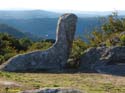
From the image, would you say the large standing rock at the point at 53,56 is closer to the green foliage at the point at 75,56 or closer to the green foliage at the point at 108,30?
the green foliage at the point at 75,56

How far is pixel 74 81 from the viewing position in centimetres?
1970


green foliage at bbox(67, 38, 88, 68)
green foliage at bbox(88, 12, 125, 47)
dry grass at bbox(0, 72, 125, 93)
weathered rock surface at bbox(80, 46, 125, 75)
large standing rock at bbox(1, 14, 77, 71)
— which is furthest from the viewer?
green foliage at bbox(88, 12, 125, 47)

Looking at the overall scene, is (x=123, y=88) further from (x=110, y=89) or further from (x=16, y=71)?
(x=16, y=71)

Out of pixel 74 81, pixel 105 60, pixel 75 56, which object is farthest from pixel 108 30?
pixel 74 81

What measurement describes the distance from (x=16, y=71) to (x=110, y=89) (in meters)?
7.52

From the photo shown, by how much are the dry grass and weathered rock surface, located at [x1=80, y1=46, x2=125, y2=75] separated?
4.58ft

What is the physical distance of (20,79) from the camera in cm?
2005

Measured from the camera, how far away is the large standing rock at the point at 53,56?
962 inches

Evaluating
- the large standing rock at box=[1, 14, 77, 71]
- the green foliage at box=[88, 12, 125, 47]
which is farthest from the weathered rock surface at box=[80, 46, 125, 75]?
the green foliage at box=[88, 12, 125, 47]

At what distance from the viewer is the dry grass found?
57.1 feet

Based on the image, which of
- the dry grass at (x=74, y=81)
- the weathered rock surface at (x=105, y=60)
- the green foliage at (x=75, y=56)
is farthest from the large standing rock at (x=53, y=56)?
the dry grass at (x=74, y=81)

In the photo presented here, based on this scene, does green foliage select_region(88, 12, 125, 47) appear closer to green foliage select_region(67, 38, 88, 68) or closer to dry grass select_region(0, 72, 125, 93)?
green foliage select_region(67, 38, 88, 68)

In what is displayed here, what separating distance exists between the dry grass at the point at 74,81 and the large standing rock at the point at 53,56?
1974 mm

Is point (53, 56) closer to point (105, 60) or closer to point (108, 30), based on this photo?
point (105, 60)
